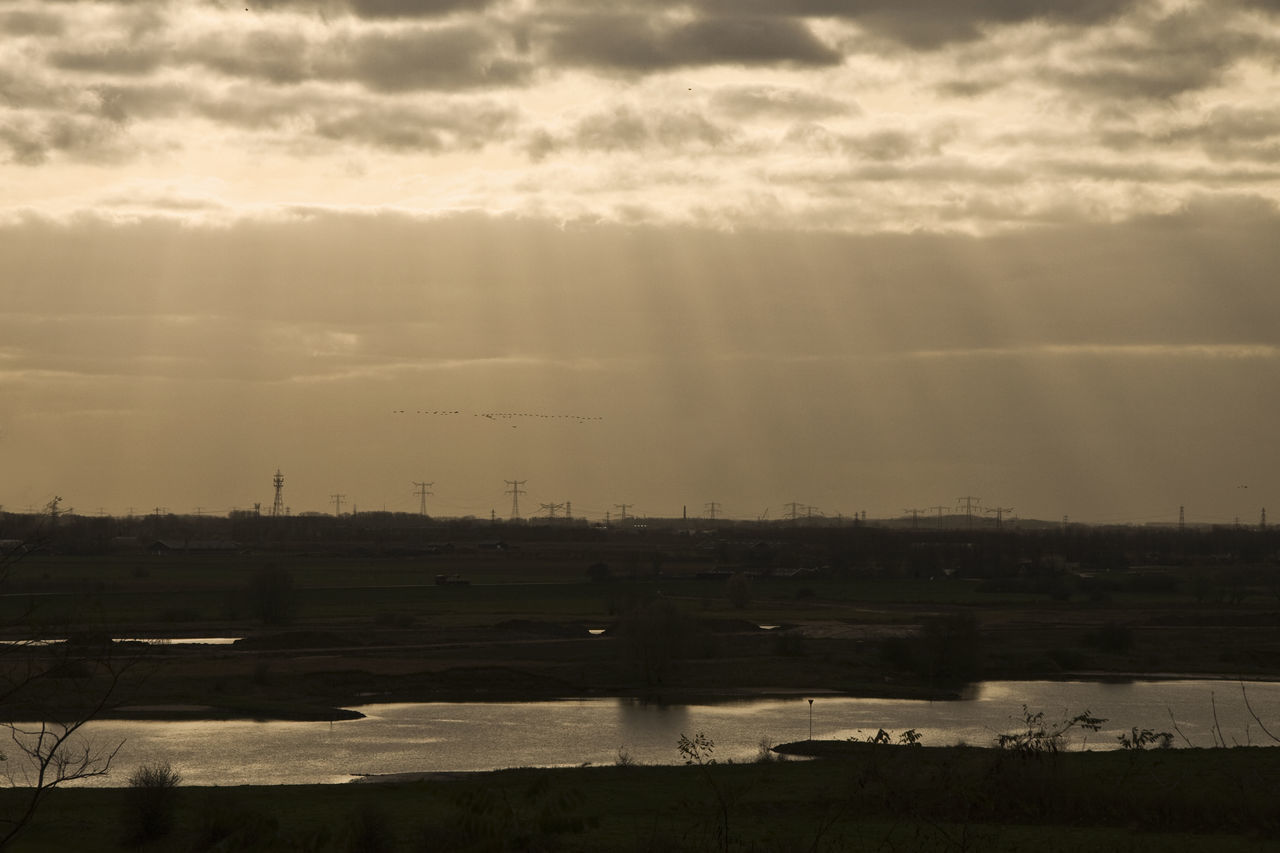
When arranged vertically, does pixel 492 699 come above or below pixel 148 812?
below

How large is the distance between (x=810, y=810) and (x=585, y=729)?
24.1m

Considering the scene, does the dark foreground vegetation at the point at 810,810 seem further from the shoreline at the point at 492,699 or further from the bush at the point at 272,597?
the bush at the point at 272,597

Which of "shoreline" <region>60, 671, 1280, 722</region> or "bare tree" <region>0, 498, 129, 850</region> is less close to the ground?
"bare tree" <region>0, 498, 129, 850</region>

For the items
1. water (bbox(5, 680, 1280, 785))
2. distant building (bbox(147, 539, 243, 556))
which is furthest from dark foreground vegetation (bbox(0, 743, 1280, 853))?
distant building (bbox(147, 539, 243, 556))

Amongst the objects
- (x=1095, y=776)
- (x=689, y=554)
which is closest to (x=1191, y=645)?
(x=1095, y=776)

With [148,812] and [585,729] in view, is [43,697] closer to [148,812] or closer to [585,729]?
[148,812]

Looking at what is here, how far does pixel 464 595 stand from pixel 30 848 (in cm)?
8998

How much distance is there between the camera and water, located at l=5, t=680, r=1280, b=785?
4159 centimetres

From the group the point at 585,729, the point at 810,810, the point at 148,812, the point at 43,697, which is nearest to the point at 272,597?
the point at 585,729

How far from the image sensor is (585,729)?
49562 mm

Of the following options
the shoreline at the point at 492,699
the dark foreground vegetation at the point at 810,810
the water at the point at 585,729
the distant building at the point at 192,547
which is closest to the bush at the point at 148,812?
the dark foreground vegetation at the point at 810,810

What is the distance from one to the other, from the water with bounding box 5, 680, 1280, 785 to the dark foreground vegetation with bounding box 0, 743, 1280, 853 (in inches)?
353

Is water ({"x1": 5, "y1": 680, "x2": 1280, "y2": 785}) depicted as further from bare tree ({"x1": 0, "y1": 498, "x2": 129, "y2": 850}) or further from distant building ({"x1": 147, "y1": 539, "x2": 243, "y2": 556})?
distant building ({"x1": 147, "y1": 539, "x2": 243, "y2": 556})

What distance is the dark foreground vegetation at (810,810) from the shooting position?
64.1ft
